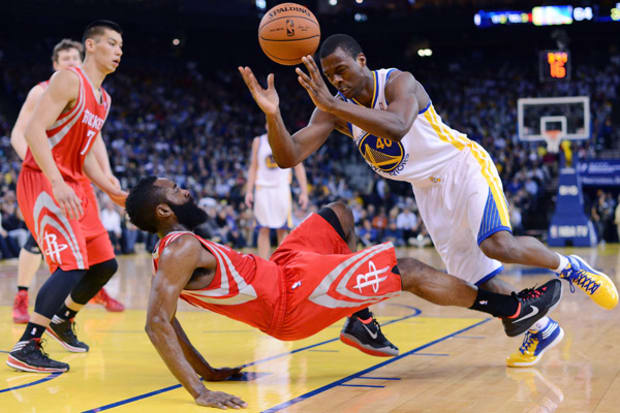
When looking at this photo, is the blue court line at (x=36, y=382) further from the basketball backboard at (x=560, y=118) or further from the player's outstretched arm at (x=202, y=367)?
the basketball backboard at (x=560, y=118)

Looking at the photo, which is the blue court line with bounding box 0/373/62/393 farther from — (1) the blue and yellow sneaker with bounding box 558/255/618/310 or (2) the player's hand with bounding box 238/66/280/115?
(1) the blue and yellow sneaker with bounding box 558/255/618/310

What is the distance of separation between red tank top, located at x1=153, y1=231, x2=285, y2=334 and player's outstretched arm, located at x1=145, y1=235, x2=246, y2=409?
0.13 metres

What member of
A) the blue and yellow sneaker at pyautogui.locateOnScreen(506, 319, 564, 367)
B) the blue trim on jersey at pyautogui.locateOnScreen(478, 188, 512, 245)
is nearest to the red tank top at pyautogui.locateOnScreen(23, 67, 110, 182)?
the blue trim on jersey at pyautogui.locateOnScreen(478, 188, 512, 245)

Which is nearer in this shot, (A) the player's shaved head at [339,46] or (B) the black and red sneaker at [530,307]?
(B) the black and red sneaker at [530,307]

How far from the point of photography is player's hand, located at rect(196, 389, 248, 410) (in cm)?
315

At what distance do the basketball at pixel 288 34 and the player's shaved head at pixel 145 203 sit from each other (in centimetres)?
120

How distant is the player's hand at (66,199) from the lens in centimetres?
418

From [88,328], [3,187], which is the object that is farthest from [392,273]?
[3,187]

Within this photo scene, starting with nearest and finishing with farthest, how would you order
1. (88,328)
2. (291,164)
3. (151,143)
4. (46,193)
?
(291,164)
(46,193)
(88,328)
(151,143)

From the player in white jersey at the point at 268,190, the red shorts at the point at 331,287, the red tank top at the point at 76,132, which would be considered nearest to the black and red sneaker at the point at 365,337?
the red shorts at the point at 331,287

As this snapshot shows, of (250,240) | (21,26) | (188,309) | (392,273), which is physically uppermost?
(21,26)

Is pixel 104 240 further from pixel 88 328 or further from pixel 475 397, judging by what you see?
pixel 475 397

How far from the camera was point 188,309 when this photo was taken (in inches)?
279

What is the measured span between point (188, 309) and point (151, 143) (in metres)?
17.2
